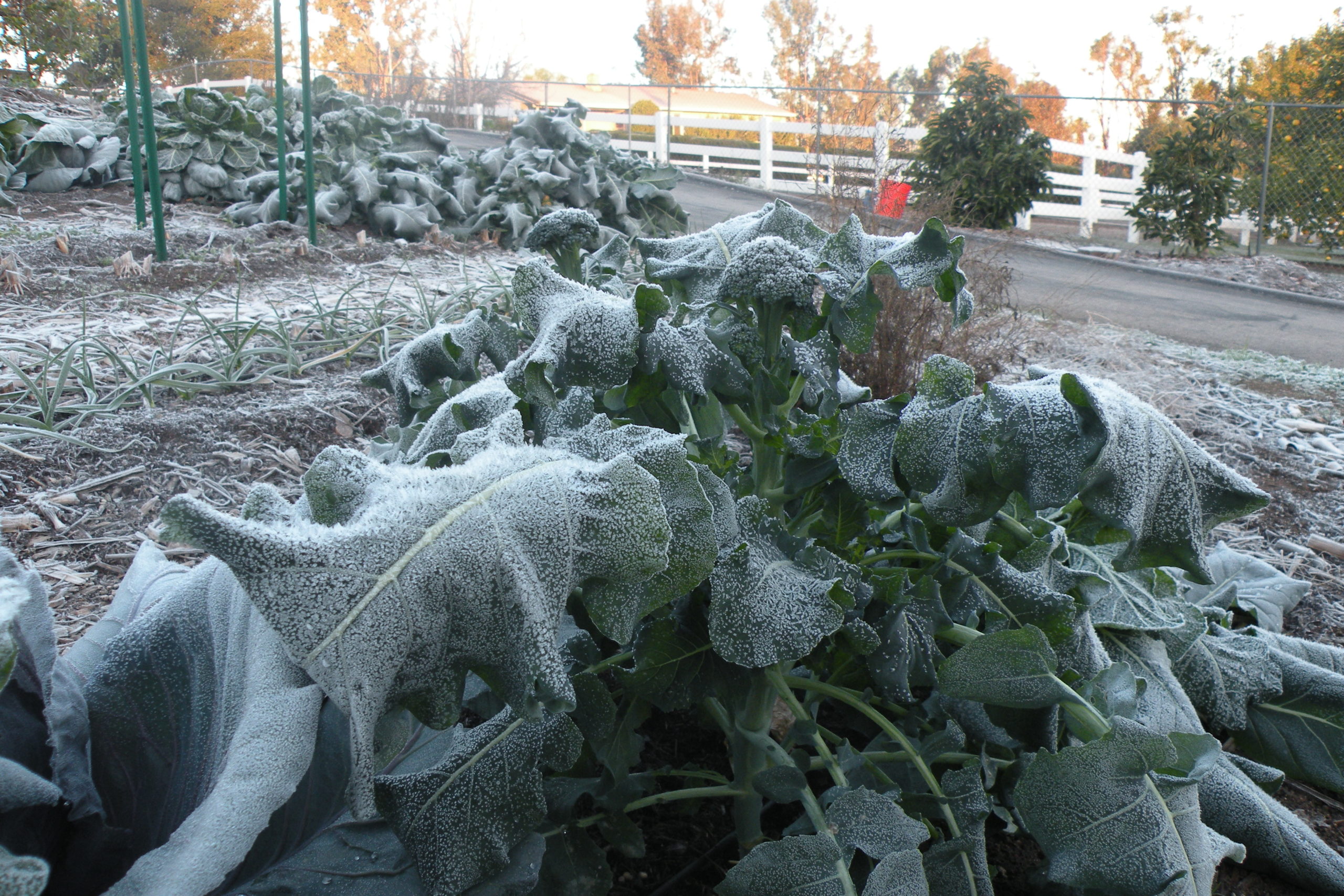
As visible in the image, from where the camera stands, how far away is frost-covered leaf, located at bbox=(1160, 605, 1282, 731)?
1492 millimetres

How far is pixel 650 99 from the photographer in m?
33.7

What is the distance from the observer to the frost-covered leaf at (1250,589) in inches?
75.5

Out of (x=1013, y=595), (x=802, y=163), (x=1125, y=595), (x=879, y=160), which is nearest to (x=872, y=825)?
(x=1013, y=595)

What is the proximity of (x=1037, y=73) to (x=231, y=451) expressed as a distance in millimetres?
37058

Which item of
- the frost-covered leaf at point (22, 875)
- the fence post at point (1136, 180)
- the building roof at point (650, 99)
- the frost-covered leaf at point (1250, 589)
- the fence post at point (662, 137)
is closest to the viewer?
the frost-covered leaf at point (22, 875)

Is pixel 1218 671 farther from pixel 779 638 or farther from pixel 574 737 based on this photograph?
pixel 574 737

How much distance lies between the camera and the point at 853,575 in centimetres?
110

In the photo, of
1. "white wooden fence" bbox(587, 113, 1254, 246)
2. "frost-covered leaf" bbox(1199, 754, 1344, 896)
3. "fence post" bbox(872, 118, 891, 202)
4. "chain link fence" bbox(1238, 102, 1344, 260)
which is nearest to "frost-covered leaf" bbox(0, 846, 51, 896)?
"frost-covered leaf" bbox(1199, 754, 1344, 896)

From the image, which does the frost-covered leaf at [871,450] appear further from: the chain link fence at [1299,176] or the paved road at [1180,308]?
the chain link fence at [1299,176]

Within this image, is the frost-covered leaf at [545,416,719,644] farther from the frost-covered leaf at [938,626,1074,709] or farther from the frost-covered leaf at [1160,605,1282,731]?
the frost-covered leaf at [1160,605,1282,731]

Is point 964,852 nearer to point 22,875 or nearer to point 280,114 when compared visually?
point 22,875

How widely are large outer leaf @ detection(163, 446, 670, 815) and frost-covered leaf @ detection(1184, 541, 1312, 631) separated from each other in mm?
1600

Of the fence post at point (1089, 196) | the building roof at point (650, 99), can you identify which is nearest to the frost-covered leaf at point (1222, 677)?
the fence post at point (1089, 196)

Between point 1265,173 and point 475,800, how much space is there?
15.6 m
